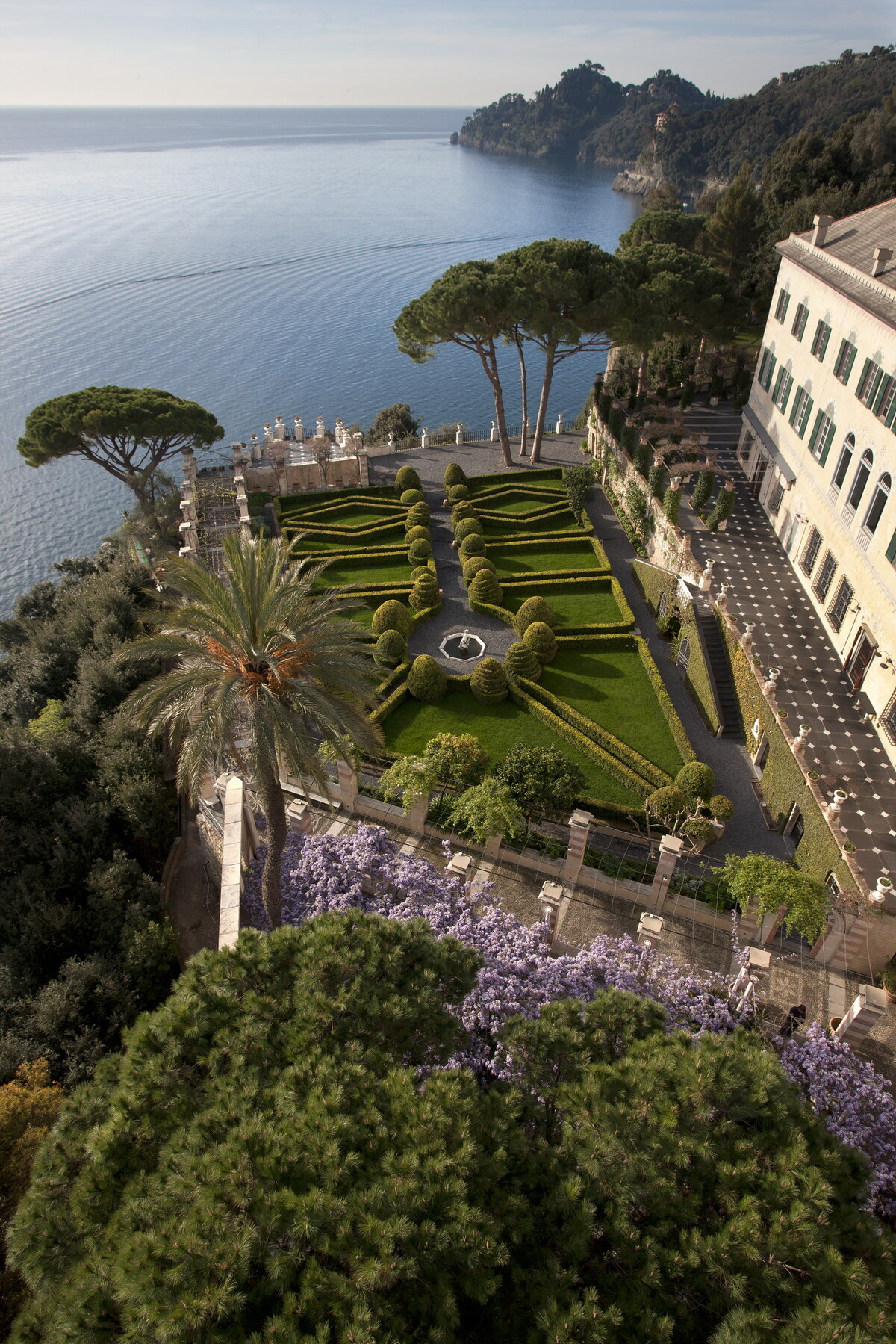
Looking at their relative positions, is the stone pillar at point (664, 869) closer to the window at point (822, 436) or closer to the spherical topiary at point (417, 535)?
the window at point (822, 436)

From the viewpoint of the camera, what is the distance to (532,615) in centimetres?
2859

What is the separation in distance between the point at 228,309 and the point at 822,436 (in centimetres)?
8498

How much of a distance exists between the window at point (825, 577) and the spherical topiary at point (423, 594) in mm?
14272

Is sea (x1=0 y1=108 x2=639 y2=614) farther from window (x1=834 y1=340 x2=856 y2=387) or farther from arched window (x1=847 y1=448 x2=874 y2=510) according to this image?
arched window (x1=847 y1=448 x2=874 y2=510)

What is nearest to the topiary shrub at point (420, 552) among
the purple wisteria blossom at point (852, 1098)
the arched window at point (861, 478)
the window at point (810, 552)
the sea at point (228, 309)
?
the window at point (810, 552)

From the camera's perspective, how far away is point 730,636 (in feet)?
85.4

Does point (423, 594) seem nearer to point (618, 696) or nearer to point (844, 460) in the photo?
point (618, 696)

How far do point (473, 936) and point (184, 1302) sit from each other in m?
9.01

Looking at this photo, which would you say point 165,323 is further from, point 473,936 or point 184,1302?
point 184,1302

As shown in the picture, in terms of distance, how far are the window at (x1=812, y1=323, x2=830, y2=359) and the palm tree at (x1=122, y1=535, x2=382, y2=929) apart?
78.8 ft

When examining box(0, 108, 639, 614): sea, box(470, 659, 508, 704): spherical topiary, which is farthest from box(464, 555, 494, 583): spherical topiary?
box(0, 108, 639, 614): sea

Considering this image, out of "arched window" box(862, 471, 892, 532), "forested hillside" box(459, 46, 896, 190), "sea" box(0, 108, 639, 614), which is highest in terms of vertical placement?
"forested hillside" box(459, 46, 896, 190)

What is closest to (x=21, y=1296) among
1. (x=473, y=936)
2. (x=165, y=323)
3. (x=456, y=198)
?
(x=473, y=936)

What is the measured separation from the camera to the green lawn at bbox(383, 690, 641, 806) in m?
23.2
